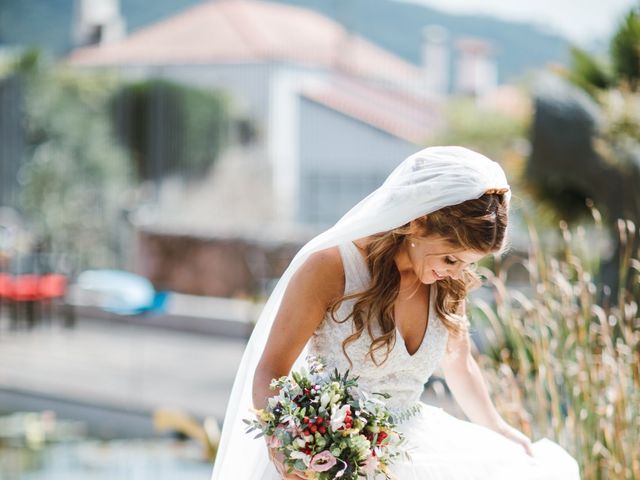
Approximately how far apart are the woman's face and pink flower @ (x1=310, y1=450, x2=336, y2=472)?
14.9 inches

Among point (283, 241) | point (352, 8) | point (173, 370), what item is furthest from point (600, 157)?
point (352, 8)

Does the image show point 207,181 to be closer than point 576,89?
No

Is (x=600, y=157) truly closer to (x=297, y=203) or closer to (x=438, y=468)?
(x=438, y=468)

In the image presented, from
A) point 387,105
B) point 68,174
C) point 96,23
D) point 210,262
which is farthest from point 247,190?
point 96,23

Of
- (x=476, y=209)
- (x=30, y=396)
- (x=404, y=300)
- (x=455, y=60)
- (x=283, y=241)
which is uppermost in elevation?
(x=455, y=60)

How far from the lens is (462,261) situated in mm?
1702

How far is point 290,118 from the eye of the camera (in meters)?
18.7

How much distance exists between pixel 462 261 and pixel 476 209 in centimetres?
9

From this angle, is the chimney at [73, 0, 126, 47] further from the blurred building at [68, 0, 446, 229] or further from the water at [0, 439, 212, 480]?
the water at [0, 439, 212, 480]

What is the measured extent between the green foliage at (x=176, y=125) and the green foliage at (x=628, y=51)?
12.7 metres

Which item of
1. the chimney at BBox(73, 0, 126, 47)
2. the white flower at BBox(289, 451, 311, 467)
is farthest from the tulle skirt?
the chimney at BBox(73, 0, 126, 47)

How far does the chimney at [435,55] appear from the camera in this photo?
2389 cm

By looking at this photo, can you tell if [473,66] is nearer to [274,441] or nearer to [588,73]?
[588,73]

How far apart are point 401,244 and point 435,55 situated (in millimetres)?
23013
